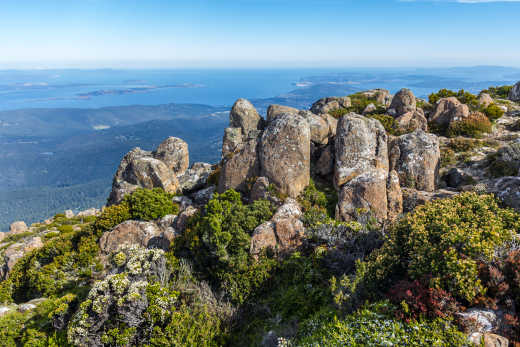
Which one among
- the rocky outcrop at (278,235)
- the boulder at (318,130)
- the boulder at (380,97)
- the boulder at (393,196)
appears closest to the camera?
the rocky outcrop at (278,235)

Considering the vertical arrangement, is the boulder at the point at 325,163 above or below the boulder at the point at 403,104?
below

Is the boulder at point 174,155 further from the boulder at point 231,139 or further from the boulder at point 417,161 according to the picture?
the boulder at point 417,161

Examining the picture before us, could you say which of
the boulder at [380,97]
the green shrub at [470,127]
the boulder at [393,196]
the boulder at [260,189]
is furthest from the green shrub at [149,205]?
the boulder at [380,97]

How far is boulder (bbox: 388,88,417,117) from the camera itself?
A: 22.1m

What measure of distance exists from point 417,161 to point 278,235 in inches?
333

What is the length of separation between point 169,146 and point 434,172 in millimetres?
19165

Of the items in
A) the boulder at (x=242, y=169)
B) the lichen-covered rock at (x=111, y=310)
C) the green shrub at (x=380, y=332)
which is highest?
the boulder at (x=242, y=169)

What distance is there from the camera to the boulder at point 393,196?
11031mm

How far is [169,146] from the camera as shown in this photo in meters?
22.6

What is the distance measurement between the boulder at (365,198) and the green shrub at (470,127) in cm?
1131

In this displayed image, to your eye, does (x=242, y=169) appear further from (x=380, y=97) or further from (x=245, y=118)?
(x=380, y=97)

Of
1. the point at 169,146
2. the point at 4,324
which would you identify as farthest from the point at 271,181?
the point at 169,146

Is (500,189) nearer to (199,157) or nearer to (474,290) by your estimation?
(474,290)

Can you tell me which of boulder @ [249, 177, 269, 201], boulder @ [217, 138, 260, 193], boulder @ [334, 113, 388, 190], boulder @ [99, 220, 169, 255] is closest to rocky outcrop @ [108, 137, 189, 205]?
boulder @ [99, 220, 169, 255]
